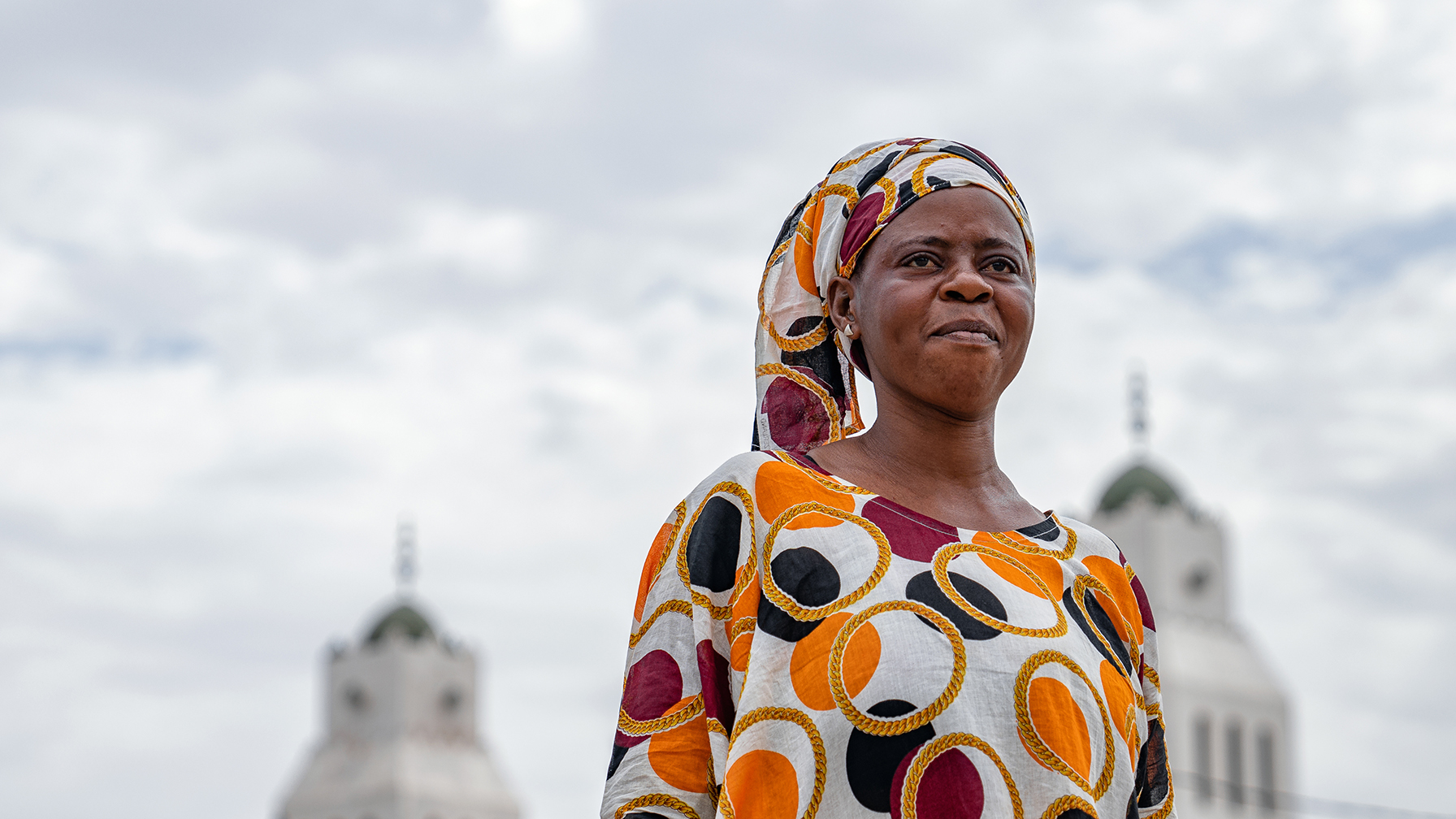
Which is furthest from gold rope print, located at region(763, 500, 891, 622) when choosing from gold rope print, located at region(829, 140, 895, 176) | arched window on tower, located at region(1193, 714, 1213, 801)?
arched window on tower, located at region(1193, 714, 1213, 801)

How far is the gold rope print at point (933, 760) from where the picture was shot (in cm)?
256

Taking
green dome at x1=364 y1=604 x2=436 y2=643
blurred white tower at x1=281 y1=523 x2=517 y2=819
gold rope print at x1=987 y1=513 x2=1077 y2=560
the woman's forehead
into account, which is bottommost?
gold rope print at x1=987 y1=513 x2=1077 y2=560

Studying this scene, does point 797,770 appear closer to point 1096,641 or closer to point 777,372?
point 1096,641

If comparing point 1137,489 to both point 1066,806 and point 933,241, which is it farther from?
point 1066,806

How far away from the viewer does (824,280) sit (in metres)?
3.00

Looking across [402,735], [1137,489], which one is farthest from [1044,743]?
[402,735]

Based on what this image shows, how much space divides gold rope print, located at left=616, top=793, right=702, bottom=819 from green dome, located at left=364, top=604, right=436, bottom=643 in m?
62.4

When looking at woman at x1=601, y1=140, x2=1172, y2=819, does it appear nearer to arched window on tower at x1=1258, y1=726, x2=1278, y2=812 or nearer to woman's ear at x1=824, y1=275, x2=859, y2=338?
woman's ear at x1=824, y1=275, x2=859, y2=338

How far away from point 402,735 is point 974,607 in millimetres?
62384

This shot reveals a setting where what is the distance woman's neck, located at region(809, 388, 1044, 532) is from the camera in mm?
2854

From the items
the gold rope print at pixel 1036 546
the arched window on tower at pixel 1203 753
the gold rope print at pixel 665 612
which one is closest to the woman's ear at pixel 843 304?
the gold rope print at pixel 1036 546

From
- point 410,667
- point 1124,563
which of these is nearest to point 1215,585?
point 410,667

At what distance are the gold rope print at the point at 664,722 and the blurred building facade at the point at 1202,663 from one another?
45650 millimetres

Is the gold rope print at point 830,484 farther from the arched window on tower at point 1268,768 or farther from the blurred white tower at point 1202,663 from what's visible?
the arched window on tower at point 1268,768
